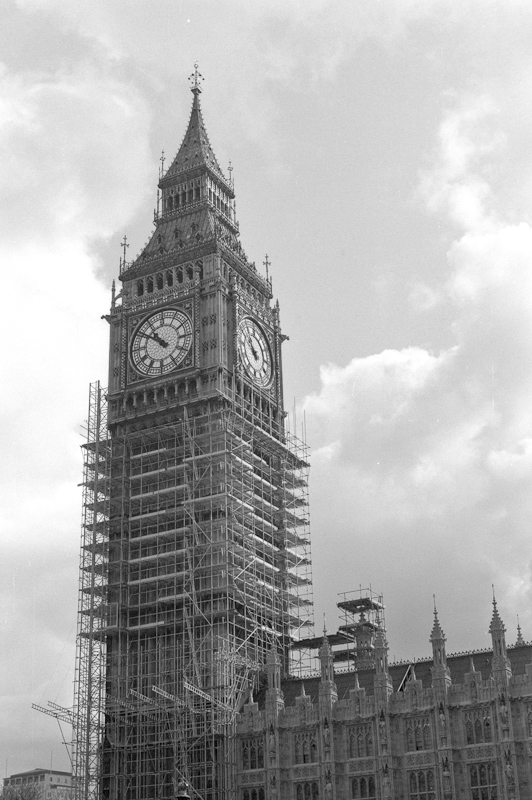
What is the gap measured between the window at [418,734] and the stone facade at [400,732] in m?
0.08

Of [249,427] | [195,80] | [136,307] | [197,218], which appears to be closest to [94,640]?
[249,427]

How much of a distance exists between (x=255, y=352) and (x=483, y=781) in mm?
53749

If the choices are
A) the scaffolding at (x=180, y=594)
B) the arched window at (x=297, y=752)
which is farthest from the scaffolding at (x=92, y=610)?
the arched window at (x=297, y=752)

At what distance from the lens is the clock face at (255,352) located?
121 metres

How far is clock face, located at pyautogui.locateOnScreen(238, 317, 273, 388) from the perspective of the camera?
4779 inches

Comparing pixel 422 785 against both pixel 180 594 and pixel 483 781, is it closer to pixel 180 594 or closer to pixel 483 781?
pixel 483 781

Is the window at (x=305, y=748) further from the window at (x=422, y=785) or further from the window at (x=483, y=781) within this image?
the window at (x=483, y=781)

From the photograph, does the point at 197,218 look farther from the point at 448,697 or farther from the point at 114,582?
the point at 448,697

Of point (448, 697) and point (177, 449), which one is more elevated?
point (177, 449)

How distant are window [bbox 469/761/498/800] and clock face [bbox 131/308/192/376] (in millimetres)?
51103

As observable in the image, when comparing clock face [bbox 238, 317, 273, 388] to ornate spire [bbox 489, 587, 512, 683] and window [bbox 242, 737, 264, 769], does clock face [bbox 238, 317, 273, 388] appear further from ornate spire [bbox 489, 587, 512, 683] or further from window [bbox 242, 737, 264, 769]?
ornate spire [bbox 489, 587, 512, 683]

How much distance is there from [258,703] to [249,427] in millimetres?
27952

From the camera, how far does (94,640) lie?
10981cm

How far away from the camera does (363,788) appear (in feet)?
300
